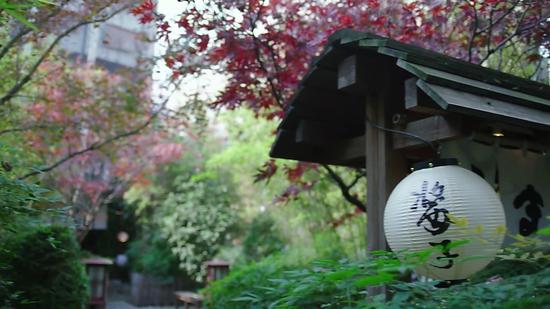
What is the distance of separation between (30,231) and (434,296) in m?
4.83

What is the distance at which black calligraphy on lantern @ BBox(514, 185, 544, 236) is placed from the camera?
3.50 metres

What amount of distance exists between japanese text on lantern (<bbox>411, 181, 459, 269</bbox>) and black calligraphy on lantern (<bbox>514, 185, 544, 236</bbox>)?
108 cm

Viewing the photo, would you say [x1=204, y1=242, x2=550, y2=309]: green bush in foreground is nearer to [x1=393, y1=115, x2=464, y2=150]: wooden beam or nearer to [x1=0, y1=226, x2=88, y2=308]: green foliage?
[x1=393, y1=115, x2=464, y2=150]: wooden beam

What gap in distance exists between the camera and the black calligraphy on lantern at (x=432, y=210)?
2.69 meters

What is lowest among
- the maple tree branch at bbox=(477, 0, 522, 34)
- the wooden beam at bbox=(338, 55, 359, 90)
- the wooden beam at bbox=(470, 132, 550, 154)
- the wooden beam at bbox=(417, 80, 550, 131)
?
the wooden beam at bbox=(470, 132, 550, 154)

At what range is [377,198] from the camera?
352 cm

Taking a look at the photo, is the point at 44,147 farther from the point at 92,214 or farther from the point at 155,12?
the point at 155,12

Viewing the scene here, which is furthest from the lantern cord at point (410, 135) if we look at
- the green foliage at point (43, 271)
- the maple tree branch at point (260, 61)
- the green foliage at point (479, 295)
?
the green foliage at point (43, 271)

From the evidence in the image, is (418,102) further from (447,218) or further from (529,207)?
(529,207)

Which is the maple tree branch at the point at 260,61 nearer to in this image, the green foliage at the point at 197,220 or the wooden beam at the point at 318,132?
the wooden beam at the point at 318,132

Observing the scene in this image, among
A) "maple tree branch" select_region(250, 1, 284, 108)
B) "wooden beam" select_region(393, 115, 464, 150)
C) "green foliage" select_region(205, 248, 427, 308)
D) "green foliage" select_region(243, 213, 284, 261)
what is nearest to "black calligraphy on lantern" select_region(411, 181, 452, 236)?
"wooden beam" select_region(393, 115, 464, 150)

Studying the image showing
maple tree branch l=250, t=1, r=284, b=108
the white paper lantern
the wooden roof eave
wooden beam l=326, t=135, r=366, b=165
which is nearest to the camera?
the white paper lantern

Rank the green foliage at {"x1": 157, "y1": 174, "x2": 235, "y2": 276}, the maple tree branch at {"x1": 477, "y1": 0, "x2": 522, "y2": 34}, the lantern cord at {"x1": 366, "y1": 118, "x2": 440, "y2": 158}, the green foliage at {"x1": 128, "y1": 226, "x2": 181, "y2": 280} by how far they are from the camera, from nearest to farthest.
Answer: the lantern cord at {"x1": 366, "y1": 118, "x2": 440, "y2": 158} < the maple tree branch at {"x1": 477, "y1": 0, "x2": 522, "y2": 34} < the green foliage at {"x1": 157, "y1": 174, "x2": 235, "y2": 276} < the green foliage at {"x1": 128, "y1": 226, "x2": 181, "y2": 280}

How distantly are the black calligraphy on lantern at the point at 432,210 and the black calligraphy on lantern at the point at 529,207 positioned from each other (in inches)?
42.6
